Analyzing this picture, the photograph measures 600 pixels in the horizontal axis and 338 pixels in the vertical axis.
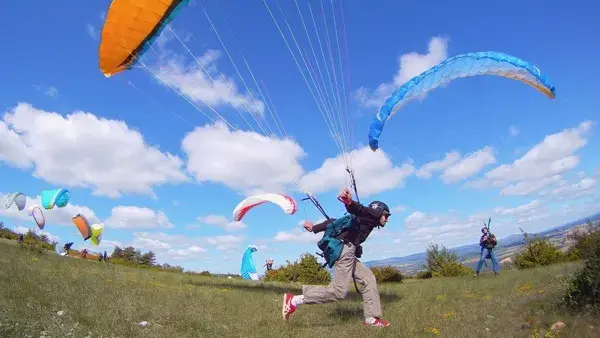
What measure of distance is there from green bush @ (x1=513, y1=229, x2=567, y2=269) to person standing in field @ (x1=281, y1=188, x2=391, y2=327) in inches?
554

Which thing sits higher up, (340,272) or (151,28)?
(151,28)

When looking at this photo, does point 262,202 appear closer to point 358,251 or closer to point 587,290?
point 358,251

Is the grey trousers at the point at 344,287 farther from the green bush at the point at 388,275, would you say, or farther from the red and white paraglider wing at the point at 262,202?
the green bush at the point at 388,275

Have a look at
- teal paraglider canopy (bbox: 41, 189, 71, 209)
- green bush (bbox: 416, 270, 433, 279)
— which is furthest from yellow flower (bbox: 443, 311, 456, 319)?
teal paraglider canopy (bbox: 41, 189, 71, 209)

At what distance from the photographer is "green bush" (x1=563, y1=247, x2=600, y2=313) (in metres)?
6.06

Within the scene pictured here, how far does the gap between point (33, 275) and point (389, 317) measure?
7140 mm

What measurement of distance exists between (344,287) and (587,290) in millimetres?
3678

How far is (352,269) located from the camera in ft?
25.5

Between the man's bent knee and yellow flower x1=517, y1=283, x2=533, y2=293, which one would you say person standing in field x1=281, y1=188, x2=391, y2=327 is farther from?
yellow flower x1=517, y1=283, x2=533, y2=293

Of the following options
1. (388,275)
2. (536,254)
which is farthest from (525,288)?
(388,275)

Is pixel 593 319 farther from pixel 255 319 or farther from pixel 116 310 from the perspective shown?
pixel 116 310

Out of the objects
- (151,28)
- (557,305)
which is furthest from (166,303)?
(557,305)

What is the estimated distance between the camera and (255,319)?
759 centimetres

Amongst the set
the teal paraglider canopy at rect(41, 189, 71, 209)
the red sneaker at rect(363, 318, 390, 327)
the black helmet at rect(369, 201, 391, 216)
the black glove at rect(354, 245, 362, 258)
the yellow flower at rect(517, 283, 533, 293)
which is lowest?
the red sneaker at rect(363, 318, 390, 327)
